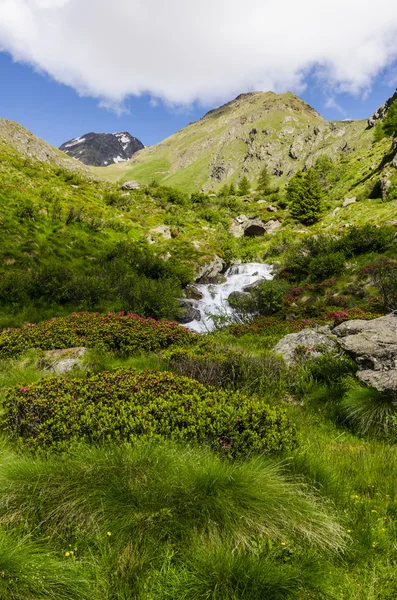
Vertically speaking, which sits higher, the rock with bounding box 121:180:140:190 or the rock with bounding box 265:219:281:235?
the rock with bounding box 121:180:140:190

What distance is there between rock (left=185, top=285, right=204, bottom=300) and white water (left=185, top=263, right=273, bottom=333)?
40 cm

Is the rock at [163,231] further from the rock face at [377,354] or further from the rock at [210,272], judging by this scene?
the rock face at [377,354]

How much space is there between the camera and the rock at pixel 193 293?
76.1ft

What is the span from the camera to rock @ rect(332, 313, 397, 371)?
621 cm

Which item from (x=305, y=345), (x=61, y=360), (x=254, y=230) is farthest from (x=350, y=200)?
(x=61, y=360)

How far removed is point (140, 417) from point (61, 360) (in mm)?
5279

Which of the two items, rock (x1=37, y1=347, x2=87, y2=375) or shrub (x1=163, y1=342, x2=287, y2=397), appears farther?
rock (x1=37, y1=347, x2=87, y2=375)

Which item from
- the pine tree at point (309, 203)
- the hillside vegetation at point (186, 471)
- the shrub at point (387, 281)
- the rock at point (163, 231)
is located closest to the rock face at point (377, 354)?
the hillside vegetation at point (186, 471)

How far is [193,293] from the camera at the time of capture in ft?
77.6

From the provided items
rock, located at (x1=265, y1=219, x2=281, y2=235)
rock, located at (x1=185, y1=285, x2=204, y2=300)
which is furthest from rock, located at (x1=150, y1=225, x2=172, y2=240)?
rock, located at (x1=265, y1=219, x2=281, y2=235)

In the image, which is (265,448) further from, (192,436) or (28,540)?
(28,540)

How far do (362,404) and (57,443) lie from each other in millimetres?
5248

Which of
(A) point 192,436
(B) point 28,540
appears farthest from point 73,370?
(B) point 28,540

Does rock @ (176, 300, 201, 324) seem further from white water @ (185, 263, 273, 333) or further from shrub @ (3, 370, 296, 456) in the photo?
shrub @ (3, 370, 296, 456)
